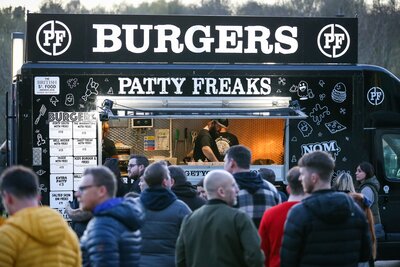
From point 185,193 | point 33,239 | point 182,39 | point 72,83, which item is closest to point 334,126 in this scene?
point 182,39

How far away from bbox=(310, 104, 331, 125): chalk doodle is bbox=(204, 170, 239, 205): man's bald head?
656cm

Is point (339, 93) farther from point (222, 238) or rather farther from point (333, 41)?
point (222, 238)

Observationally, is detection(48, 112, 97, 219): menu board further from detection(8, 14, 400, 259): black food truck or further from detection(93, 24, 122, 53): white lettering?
detection(93, 24, 122, 53): white lettering

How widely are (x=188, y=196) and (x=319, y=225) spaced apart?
2601 mm

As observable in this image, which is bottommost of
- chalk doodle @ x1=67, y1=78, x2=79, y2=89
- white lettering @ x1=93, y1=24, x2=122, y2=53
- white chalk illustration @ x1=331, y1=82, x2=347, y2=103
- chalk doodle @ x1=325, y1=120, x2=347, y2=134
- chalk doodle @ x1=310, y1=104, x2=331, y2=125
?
chalk doodle @ x1=325, y1=120, x2=347, y2=134

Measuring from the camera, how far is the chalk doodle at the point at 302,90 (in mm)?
13789

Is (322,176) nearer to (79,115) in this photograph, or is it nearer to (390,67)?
(79,115)

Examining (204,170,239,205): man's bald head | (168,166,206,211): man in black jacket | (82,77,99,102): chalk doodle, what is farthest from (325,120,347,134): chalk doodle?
(204,170,239,205): man's bald head

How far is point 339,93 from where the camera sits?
45.6ft

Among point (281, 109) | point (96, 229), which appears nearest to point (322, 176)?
point (96, 229)

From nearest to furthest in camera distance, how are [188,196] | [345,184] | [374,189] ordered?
1. [188,196]
2. [345,184]
3. [374,189]

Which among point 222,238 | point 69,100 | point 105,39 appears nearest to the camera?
point 222,238

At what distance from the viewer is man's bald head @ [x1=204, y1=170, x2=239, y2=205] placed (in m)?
7.35

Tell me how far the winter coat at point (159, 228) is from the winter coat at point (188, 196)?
1.13m
